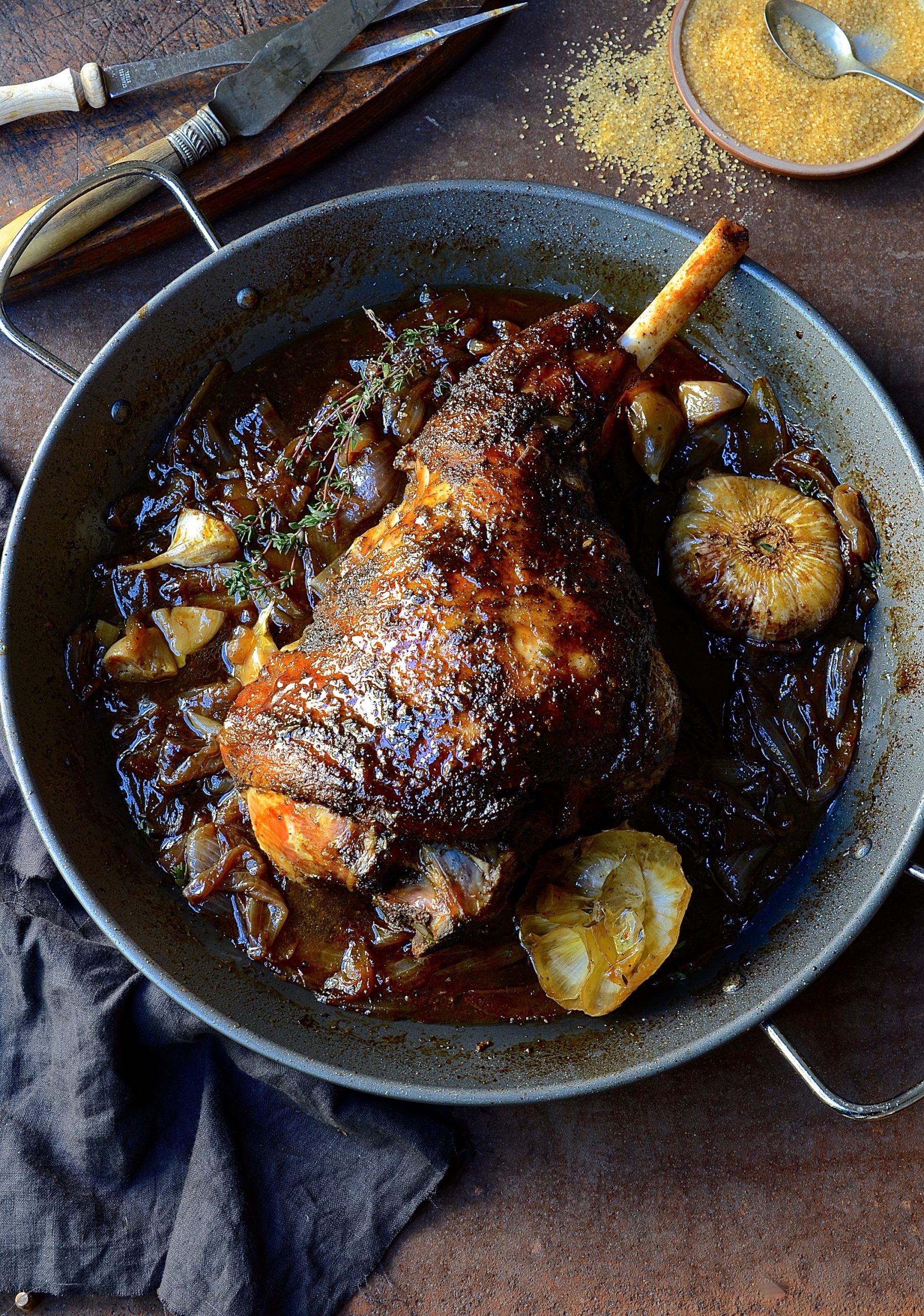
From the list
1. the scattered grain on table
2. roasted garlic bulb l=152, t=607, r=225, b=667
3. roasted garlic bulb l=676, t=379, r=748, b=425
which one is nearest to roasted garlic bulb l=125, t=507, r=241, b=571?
roasted garlic bulb l=152, t=607, r=225, b=667

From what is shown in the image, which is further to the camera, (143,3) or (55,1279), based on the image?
(143,3)

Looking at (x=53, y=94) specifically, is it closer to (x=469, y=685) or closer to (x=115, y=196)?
(x=115, y=196)

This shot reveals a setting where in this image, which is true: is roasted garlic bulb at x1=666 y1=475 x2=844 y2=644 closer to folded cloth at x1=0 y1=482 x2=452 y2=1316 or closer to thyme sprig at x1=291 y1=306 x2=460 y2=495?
thyme sprig at x1=291 y1=306 x2=460 y2=495

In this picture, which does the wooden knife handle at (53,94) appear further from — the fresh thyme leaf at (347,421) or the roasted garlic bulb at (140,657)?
the roasted garlic bulb at (140,657)

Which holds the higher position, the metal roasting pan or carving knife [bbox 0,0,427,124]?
carving knife [bbox 0,0,427,124]

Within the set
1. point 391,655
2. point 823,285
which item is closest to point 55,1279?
point 391,655

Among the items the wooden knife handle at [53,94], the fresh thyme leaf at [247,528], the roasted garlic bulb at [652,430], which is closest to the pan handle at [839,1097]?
the roasted garlic bulb at [652,430]

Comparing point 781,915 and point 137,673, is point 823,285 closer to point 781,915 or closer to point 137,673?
point 781,915
